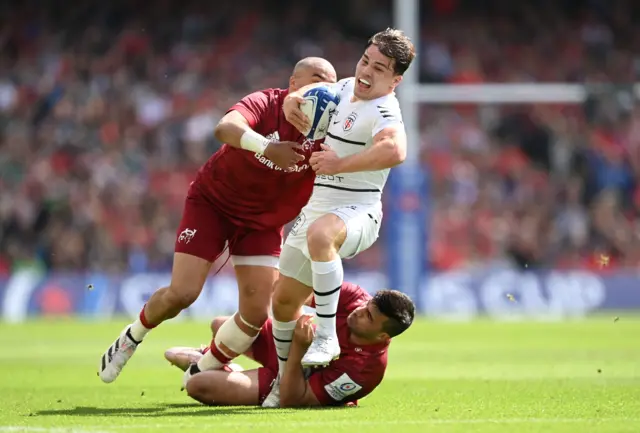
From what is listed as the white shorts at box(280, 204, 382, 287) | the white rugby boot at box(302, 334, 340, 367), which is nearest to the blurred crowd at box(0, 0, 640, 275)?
the white shorts at box(280, 204, 382, 287)

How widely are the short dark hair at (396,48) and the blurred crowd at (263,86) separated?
1486 cm

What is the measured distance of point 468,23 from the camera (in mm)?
27281

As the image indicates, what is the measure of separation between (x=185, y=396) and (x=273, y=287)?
1.15 meters

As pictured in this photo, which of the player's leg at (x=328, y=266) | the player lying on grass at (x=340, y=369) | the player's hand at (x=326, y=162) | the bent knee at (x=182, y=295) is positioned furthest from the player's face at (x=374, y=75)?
the bent knee at (x=182, y=295)

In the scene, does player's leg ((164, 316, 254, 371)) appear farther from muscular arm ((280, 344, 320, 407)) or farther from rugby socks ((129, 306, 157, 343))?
muscular arm ((280, 344, 320, 407))

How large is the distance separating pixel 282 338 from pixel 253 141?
1.39 meters

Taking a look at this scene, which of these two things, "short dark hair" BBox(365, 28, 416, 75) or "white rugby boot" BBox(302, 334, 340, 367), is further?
"short dark hair" BBox(365, 28, 416, 75)

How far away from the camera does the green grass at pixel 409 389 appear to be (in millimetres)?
7066

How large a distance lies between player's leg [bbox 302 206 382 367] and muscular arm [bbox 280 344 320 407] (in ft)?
0.84

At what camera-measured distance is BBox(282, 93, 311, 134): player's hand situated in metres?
8.16

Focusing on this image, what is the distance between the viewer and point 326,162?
25.0 feet

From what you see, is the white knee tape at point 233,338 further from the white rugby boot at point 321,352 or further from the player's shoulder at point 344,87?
the player's shoulder at point 344,87

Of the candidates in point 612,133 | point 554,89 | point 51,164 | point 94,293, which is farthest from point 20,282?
point 612,133

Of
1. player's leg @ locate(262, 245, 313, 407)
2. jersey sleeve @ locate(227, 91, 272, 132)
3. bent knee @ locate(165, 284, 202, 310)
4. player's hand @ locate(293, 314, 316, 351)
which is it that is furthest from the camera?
bent knee @ locate(165, 284, 202, 310)
